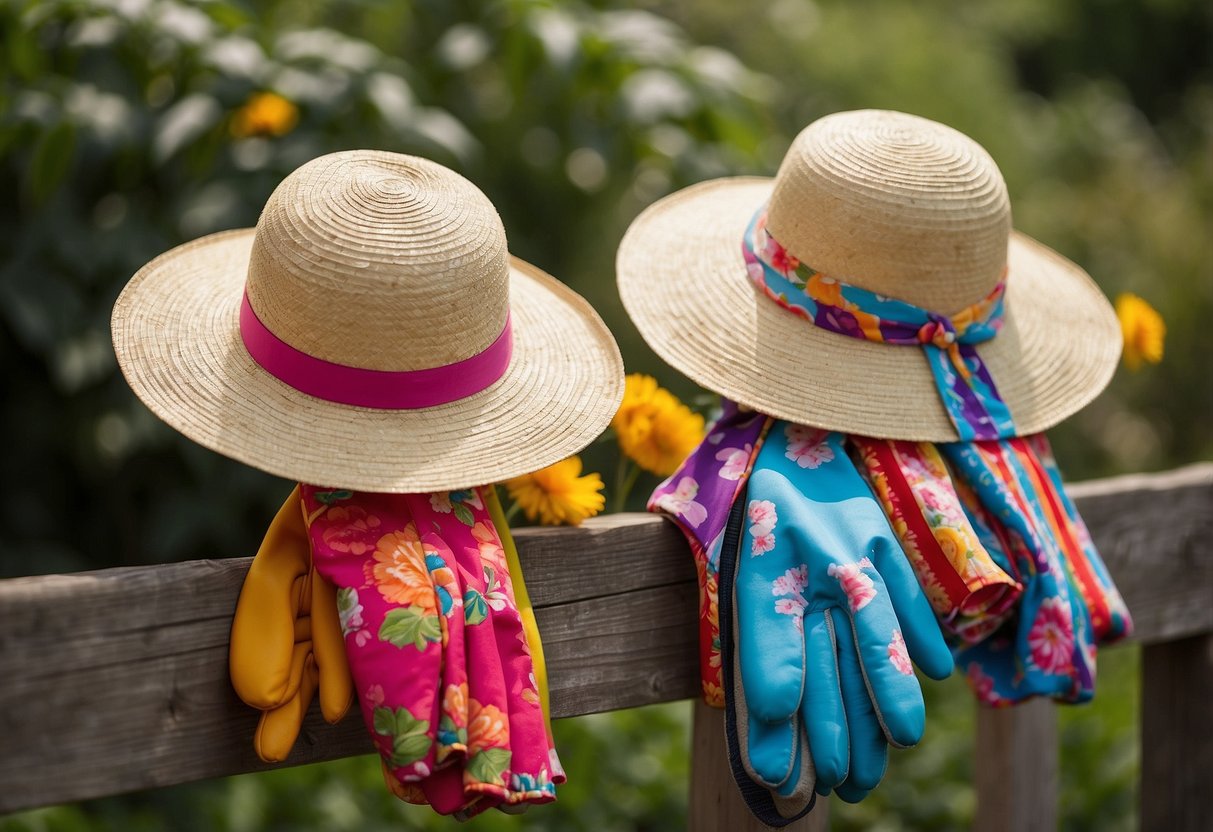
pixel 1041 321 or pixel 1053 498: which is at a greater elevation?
pixel 1041 321

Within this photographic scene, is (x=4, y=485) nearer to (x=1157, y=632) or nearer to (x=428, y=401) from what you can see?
(x=428, y=401)

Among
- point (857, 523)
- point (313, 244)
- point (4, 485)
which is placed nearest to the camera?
point (313, 244)

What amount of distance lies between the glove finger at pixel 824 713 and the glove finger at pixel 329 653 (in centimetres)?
47

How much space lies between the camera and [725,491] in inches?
55.4

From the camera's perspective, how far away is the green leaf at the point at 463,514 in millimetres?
1264

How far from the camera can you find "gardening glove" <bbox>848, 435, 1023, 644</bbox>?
139 centimetres

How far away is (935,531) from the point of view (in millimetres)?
1401

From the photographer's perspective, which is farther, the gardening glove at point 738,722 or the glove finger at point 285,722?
the gardening glove at point 738,722

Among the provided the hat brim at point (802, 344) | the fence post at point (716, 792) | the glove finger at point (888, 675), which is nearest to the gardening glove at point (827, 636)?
the glove finger at point (888, 675)

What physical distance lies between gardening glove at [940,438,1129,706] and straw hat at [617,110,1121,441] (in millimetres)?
64

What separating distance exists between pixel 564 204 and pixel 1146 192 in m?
4.48

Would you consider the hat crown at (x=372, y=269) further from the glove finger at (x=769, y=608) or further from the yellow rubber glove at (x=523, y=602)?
the glove finger at (x=769, y=608)

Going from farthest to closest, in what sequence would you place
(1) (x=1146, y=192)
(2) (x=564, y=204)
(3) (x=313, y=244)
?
1. (1) (x=1146, y=192)
2. (2) (x=564, y=204)
3. (3) (x=313, y=244)

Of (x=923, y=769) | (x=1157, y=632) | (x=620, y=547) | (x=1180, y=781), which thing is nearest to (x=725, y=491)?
(x=620, y=547)
